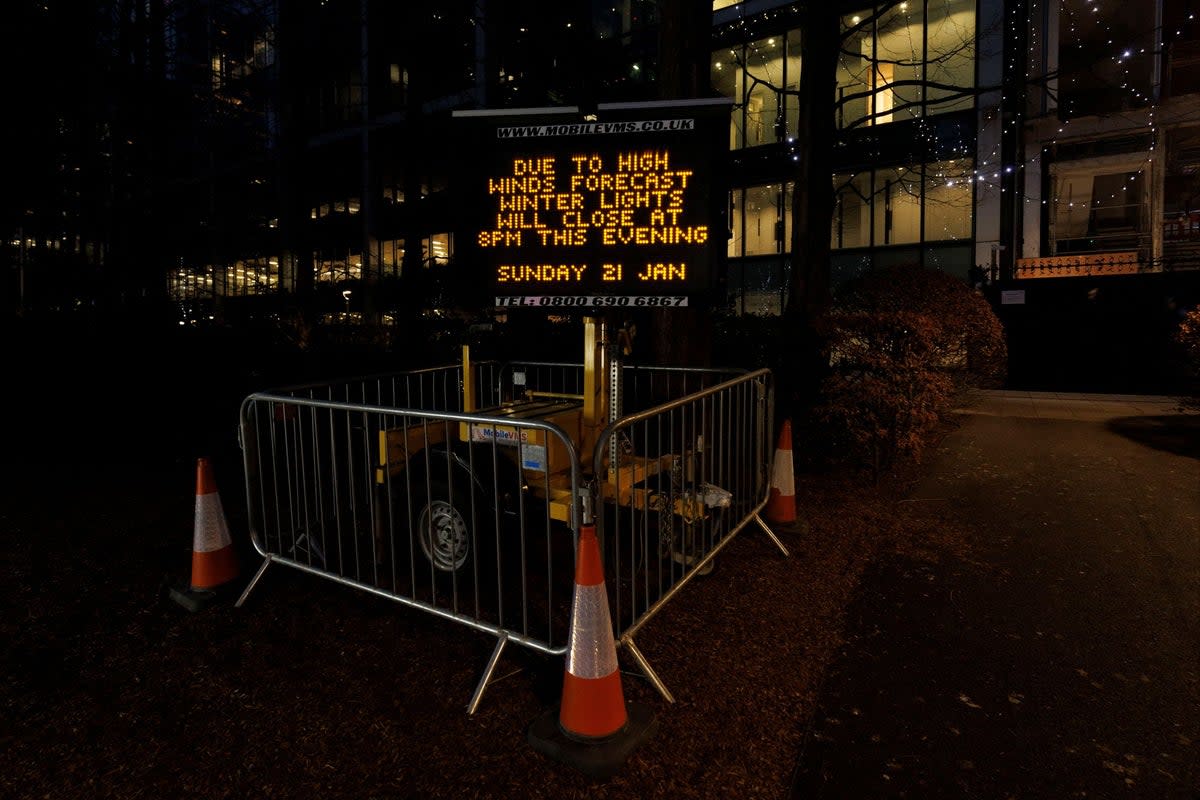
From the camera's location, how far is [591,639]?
9.63 ft

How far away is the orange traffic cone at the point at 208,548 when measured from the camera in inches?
176

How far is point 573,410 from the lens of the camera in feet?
16.7

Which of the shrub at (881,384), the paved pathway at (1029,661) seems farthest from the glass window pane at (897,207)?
the paved pathway at (1029,661)

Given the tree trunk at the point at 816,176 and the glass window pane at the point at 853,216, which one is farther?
the glass window pane at the point at 853,216

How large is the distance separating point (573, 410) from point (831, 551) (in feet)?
7.31

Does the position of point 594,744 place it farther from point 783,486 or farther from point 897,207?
point 897,207

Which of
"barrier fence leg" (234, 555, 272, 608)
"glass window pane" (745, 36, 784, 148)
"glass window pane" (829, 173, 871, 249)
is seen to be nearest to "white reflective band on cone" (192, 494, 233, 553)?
"barrier fence leg" (234, 555, 272, 608)

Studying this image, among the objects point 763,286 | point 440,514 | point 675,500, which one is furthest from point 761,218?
point 440,514

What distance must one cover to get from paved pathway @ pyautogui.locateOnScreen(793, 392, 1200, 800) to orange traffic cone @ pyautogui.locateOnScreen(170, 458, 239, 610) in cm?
368

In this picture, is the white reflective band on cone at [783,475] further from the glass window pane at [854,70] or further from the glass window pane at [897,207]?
the glass window pane at [854,70]

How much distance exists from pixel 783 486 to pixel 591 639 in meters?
3.15

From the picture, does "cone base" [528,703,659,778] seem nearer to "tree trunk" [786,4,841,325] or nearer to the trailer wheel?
the trailer wheel

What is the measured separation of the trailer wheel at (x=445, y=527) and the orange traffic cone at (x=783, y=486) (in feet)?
8.20

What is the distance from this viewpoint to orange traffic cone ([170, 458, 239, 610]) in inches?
176
